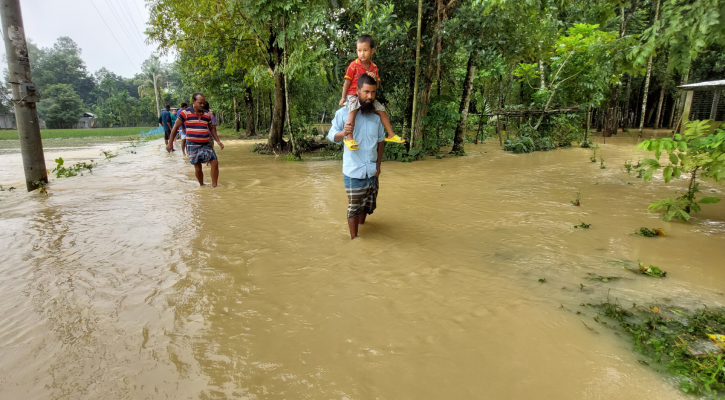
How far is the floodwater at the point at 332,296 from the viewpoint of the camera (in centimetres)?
199

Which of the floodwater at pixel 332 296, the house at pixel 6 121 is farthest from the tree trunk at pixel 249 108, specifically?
the house at pixel 6 121

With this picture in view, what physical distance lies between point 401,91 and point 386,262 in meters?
10.7

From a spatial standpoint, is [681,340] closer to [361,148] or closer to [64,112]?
[361,148]

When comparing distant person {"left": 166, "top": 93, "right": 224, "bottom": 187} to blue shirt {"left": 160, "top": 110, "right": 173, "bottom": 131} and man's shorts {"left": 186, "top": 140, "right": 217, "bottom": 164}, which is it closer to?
man's shorts {"left": 186, "top": 140, "right": 217, "bottom": 164}

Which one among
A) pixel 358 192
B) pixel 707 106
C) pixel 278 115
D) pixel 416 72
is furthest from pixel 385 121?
pixel 707 106

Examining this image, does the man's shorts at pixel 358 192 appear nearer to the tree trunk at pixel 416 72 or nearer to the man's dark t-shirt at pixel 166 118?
the tree trunk at pixel 416 72

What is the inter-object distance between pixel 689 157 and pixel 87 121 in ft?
216

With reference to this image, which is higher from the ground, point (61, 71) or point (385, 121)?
point (61, 71)

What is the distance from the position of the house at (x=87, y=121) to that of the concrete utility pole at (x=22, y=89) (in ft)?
182

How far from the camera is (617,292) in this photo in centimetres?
284

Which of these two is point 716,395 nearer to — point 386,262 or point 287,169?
point 386,262

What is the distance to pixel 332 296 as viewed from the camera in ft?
9.55

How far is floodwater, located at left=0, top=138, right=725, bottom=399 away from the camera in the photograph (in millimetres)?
1991

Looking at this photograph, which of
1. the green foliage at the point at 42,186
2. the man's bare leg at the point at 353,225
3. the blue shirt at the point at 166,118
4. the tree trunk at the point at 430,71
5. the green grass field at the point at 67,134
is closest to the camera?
the man's bare leg at the point at 353,225
